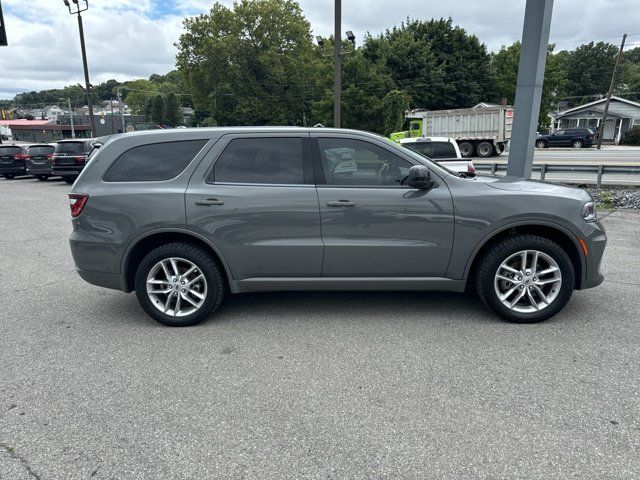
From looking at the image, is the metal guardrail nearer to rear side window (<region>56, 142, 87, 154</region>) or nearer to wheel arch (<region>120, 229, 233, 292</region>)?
wheel arch (<region>120, 229, 233, 292</region>)

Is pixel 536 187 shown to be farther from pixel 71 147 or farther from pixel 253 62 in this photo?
pixel 253 62

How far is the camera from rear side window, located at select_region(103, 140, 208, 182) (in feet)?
13.8

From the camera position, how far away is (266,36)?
45062 millimetres

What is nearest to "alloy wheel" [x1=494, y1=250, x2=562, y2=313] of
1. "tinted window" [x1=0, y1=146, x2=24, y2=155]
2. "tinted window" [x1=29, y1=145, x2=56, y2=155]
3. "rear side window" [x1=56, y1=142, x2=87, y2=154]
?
"rear side window" [x1=56, y1=142, x2=87, y2=154]

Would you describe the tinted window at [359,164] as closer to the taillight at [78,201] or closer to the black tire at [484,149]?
the taillight at [78,201]

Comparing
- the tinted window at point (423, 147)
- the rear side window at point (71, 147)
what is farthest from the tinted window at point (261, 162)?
the rear side window at point (71, 147)

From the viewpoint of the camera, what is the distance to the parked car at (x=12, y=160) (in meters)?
20.5

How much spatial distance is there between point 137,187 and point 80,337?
1420mm

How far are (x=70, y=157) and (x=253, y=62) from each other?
104ft

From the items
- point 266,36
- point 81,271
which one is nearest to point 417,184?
point 81,271

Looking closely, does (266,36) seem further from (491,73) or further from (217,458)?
(217,458)

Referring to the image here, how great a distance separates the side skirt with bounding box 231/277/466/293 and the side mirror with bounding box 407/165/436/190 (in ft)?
2.74

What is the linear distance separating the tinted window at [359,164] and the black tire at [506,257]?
1077mm

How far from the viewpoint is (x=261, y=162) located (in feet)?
13.8
